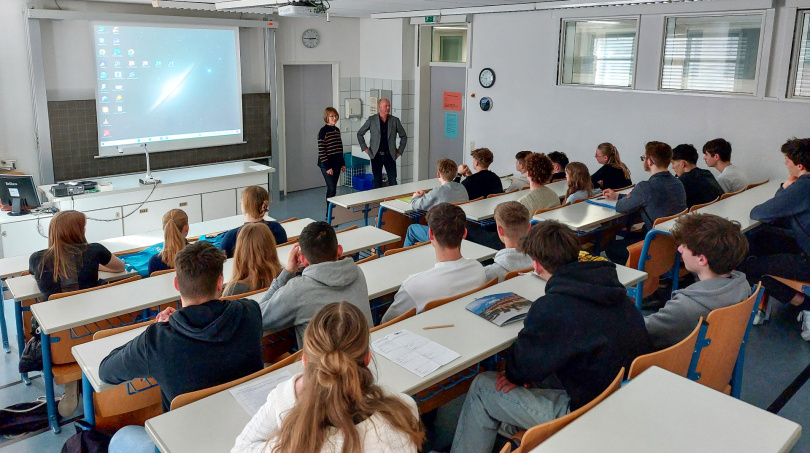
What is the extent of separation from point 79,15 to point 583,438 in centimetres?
645

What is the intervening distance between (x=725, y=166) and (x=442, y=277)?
3777 millimetres

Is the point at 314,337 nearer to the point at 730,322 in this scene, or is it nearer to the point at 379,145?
the point at 730,322

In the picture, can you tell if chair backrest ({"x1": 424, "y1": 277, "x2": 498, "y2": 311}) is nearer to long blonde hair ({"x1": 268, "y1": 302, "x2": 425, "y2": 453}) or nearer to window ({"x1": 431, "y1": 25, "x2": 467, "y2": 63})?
long blonde hair ({"x1": 268, "y1": 302, "x2": 425, "y2": 453})

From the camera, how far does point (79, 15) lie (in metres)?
6.32

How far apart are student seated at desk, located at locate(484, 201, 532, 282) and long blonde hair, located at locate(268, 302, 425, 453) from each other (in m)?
1.84

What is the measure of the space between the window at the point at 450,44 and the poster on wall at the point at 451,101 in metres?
0.46

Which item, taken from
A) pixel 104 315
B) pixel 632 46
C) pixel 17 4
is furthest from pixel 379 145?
pixel 104 315

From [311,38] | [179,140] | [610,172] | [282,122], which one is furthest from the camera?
[282,122]

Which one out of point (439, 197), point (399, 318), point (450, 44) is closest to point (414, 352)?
point (399, 318)

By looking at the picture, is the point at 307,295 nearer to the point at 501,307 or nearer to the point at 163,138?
the point at 501,307

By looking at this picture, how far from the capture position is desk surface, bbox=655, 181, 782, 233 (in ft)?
13.9

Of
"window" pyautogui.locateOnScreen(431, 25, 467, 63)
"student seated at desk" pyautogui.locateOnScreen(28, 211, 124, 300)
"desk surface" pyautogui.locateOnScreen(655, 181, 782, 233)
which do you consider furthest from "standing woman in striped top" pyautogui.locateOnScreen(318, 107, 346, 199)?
"desk surface" pyautogui.locateOnScreen(655, 181, 782, 233)

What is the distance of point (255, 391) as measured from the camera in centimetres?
212

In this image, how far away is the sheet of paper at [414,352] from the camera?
2.26 meters
